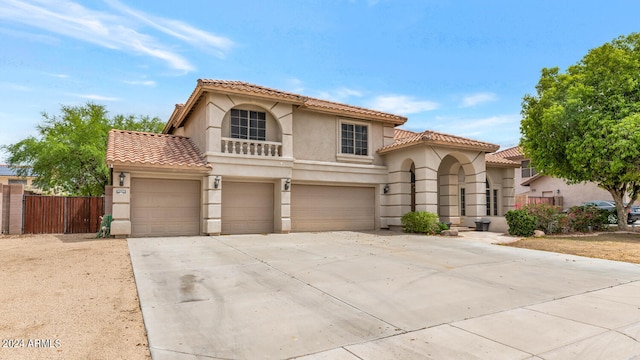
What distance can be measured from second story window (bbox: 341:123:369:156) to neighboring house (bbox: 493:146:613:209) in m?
14.2

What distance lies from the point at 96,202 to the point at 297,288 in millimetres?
14916

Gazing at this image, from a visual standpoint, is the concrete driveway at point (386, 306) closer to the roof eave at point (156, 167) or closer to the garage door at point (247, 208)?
the roof eave at point (156, 167)

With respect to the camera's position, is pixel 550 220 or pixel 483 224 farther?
pixel 483 224

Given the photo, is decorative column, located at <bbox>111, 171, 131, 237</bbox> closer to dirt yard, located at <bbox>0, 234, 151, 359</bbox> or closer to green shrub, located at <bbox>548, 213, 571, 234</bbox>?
dirt yard, located at <bbox>0, 234, 151, 359</bbox>

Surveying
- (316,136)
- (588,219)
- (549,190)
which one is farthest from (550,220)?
(549,190)

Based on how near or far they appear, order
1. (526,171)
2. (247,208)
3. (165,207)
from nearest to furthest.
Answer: (165,207) → (247,208) → (526,171)

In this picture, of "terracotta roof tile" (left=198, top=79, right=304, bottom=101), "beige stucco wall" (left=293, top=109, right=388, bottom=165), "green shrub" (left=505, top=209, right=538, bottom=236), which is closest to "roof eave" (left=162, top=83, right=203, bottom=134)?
"terracotta roof tile" (left=198, top=79, right=304, bottom=101)

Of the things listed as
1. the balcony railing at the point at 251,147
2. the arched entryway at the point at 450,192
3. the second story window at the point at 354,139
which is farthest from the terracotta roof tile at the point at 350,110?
the arched entryway at the point at 450,192

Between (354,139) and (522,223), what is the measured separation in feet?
27.3

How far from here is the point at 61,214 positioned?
16719mm

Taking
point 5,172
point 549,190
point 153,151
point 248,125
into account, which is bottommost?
point 549,190

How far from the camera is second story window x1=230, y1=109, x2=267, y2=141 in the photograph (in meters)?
15.7

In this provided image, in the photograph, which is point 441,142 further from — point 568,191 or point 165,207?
point 568,191

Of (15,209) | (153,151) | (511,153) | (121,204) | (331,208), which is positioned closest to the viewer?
(121,204)
